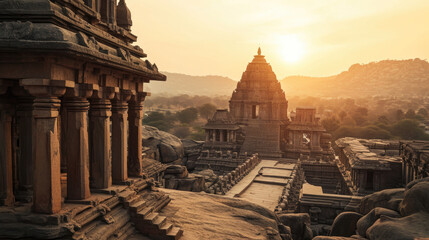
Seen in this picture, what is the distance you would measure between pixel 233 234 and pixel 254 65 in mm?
34886

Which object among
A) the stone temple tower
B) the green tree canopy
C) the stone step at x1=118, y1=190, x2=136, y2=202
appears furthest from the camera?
the green tree canopy

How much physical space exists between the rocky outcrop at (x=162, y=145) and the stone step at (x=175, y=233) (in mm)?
22574

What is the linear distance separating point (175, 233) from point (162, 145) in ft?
80.4

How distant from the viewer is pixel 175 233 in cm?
793

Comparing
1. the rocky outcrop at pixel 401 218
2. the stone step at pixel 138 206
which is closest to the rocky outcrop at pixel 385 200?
Answer: the rocky outcrop at pixel 401 218

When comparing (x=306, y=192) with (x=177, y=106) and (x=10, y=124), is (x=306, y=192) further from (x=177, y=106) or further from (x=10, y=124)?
(x=177, y=106)

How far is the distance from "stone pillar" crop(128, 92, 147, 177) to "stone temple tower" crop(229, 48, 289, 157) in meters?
26.6

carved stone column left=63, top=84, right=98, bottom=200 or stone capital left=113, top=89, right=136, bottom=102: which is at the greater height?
stone capital left=113, top=89, right=136, bottom=102

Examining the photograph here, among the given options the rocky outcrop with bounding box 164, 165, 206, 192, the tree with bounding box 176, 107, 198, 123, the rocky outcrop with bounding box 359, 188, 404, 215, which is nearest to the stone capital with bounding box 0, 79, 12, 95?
the rocky outcrop with bounding box 359, 188, 404, 215

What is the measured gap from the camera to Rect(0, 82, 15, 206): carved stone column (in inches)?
280

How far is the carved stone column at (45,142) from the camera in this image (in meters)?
6.23

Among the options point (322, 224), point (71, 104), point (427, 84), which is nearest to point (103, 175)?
point (71, 104)

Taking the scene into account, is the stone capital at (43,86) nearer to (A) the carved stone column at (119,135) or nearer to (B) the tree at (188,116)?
(A) the carved stone column at (119,135)

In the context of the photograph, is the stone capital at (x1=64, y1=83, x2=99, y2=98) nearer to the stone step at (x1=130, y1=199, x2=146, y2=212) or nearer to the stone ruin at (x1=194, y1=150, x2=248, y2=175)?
the stone step at (x1=130, y1=199, x2=146, y2=212)
